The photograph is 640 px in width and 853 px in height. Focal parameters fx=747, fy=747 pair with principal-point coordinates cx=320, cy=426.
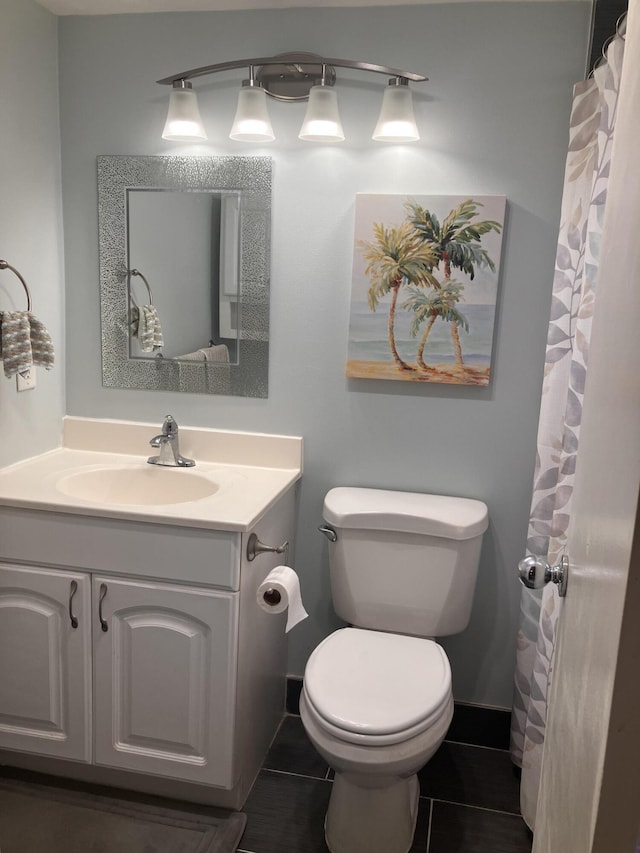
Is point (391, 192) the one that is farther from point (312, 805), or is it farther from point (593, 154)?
point (312, 805)

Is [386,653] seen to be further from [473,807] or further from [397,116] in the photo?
[397,116]

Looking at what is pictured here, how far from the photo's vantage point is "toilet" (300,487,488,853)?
1.73 m

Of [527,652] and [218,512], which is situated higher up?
[218,512]

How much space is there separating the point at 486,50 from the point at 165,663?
190 centimetres

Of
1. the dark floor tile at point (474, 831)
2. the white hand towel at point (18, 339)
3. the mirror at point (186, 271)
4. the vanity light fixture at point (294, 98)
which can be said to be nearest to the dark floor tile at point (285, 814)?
the dark floor tile at point (474, 831)

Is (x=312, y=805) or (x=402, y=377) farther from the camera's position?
(x=402, y=377)

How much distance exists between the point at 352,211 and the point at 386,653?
128cm

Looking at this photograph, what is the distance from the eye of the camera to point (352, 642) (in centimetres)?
204

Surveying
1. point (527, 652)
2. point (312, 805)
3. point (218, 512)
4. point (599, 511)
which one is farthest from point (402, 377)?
point (599, 511)

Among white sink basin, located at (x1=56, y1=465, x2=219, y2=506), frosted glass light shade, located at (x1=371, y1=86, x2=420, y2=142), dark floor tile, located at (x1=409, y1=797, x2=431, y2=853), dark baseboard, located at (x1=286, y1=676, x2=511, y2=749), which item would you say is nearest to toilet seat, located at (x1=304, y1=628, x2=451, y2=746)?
dark floor tile, located at (x1=409, y1=797, x2=431, y2=853)

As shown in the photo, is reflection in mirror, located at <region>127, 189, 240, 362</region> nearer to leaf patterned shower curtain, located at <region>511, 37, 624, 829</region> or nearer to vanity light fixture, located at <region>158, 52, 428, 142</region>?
vanity light fixture, located at <region>158, 52, 428, 142</region>

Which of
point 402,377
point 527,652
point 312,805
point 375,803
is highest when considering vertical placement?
point 402,377

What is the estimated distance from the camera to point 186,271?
2.35 m

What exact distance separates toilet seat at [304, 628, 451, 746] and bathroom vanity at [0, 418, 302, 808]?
0.25 meters
